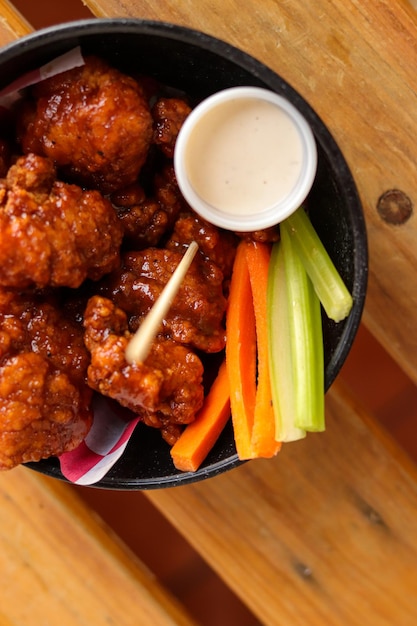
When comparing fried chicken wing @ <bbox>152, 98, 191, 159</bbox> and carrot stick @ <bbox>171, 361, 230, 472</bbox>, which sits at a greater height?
fried chicken wing @ <bbox>152, 98, 191, 159</bbox>

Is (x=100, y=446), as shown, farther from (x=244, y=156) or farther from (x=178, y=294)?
(x=244, y=156)

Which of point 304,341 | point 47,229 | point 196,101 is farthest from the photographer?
point 196,101

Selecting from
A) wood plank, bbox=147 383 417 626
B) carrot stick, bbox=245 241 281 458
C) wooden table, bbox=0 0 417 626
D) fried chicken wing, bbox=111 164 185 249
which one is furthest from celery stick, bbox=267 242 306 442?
wood plank, bbox=147 383 417 626

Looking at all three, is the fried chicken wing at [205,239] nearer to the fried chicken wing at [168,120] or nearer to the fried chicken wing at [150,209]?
the fried chicken wing at [150,209]

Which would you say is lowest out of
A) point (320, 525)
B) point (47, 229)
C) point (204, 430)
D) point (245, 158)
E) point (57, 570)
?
point (320, 525)

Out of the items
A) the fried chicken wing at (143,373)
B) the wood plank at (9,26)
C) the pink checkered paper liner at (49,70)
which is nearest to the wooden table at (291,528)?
the wood plank at (9,26)

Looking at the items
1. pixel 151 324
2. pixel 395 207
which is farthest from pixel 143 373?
pixel 395 207

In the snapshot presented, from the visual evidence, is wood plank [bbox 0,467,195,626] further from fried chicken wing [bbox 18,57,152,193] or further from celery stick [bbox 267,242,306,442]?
fried chicken wing [bbox 18,57,152,193]
